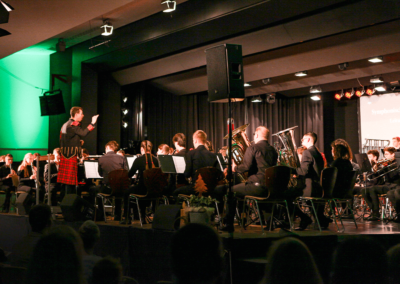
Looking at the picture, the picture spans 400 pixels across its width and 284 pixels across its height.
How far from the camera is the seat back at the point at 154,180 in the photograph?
523cm

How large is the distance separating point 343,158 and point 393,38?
11.7 ft

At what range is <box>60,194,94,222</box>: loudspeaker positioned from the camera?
5375 mm

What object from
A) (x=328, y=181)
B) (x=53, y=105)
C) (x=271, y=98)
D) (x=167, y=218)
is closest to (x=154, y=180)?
(x=167, y=218)

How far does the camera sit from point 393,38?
298 inches

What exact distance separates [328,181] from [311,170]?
387mm

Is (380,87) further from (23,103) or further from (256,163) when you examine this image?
(23,103)

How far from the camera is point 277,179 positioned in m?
4.35

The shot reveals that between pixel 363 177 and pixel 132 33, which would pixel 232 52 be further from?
pixel 132 33

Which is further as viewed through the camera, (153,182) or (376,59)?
(376,59)

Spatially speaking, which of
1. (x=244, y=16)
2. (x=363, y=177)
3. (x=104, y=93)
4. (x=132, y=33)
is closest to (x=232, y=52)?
(x=244, y=16)

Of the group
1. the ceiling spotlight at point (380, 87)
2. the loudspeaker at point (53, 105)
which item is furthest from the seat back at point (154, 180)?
the ceiling spotlight at point (380, 87)

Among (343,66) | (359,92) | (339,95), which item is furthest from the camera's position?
(339,95)

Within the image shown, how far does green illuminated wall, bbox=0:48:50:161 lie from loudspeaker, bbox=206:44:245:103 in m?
8.29

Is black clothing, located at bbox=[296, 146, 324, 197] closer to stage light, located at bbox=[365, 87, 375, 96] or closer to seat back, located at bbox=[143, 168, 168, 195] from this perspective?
seat back, located at bbox=[143, 168, 168, 195]
